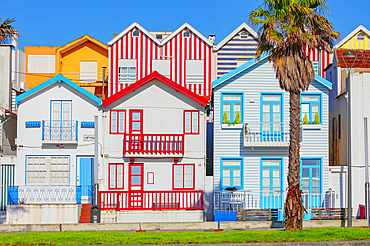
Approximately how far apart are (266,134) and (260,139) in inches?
18.4

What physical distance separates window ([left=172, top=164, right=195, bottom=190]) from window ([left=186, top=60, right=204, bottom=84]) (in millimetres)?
9908

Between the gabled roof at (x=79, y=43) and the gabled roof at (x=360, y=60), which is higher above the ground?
the gabled roof at (x=79, y=43)

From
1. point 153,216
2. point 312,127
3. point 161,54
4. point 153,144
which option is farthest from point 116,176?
point 161,54

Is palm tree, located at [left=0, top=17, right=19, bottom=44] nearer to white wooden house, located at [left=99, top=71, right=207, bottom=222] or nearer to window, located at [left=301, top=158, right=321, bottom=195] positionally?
white wooden house, located at [left=99, top=71, right=207, bottom=222]

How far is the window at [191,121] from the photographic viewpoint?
83.7ft

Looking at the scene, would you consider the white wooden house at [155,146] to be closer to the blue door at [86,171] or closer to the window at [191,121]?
the window at [191,121]

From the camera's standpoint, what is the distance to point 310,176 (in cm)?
2434

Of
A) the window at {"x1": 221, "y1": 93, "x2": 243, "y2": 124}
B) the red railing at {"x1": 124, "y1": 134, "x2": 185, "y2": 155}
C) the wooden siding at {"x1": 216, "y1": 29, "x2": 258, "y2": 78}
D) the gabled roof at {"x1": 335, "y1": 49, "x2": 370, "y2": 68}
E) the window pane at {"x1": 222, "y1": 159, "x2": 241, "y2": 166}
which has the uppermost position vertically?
the wooden siding at {"x1": 216, "y1": 29, "x2": 258, "y2": 78}

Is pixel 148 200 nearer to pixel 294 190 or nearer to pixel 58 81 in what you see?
pixel 58 81

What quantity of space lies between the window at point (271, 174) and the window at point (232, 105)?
2892 mm

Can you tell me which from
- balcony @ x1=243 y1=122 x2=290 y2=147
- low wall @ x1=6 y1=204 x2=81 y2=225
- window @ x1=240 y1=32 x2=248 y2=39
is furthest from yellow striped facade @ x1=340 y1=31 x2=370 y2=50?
low wall @ x1=6 y1=204 x2=81 y2=225

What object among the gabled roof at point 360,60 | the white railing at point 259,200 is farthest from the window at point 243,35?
the white railing at point 259,200

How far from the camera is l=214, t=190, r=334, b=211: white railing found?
Result: 2364cm

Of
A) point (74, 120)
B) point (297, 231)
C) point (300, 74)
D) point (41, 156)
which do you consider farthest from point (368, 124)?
point (41, 156)
